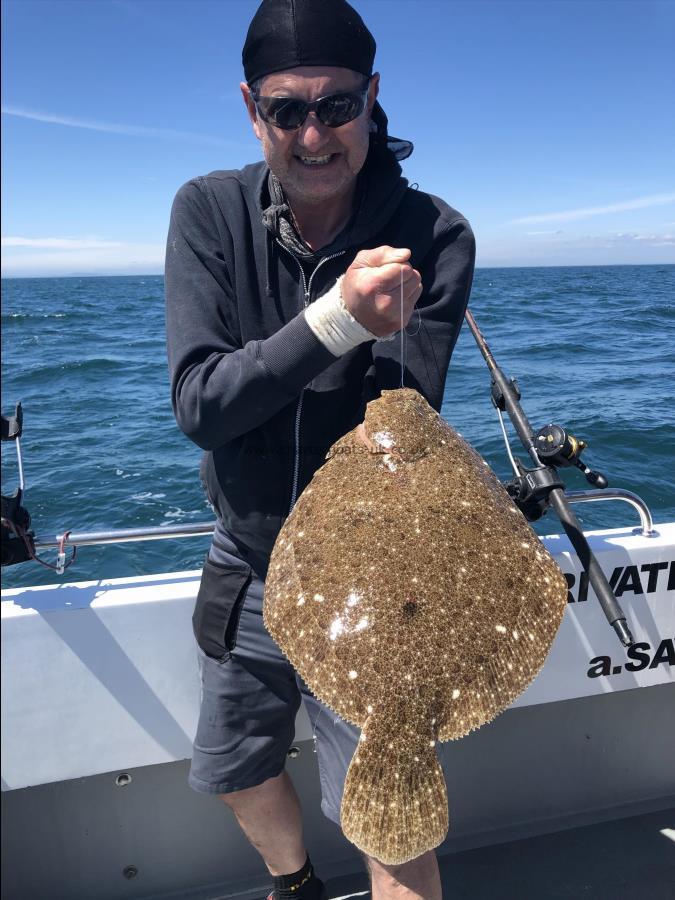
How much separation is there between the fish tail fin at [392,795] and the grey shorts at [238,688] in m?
0.68

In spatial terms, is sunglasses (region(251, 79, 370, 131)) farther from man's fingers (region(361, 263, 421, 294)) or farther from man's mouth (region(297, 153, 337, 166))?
man's fingers (region(361, 263, 421, 294))

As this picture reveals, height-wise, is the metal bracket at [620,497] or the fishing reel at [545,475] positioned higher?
the fishing reel at [545,475]

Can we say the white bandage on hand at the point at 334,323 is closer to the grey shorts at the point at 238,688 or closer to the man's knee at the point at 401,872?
the grey shorts at the point at 238,688

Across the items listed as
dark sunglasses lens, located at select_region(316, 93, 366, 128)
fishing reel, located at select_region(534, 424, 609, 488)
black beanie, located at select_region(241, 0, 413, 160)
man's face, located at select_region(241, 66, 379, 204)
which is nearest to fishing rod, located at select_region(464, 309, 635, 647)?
fishing reel, located at select_region(534, 424, 609, 488)

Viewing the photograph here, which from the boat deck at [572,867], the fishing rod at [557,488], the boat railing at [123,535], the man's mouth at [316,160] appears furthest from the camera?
the boat deck at [572,867]

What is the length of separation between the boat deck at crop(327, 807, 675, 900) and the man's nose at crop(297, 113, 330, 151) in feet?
10.3

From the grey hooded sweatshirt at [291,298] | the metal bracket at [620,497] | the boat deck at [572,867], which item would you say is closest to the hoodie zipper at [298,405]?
the grey hooded sweatshirt at [291,298]

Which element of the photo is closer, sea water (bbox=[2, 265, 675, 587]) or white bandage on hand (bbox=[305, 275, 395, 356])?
white bandage on hand (bbox=[305, 275, 395, 356])

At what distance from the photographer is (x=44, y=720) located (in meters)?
2.46

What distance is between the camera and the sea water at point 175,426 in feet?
26.4

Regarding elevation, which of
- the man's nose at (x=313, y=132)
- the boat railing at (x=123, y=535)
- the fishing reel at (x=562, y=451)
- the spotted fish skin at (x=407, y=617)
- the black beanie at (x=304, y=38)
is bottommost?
the boat railing at (x=123, y=535)

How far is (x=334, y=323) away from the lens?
1.78 m

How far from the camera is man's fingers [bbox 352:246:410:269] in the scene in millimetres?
1702

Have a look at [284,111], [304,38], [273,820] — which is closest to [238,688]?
[273,820]
